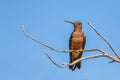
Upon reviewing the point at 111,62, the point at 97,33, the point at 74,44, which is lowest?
the point at 74,44

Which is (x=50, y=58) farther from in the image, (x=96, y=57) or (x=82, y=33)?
(x=82, y=33)

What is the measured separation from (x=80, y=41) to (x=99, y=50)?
8052 millimetres

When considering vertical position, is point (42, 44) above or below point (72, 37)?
above

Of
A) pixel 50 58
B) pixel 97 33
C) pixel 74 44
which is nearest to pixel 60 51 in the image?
pixel 50 58

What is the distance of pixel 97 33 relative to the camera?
7926 mm

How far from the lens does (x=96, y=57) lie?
305 inches

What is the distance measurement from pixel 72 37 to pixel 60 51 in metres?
8.18

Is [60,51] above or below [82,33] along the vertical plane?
above

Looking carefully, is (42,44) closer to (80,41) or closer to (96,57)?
(96,57)

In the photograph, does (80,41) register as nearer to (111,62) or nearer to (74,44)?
(74,44)

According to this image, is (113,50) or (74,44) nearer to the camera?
(113,50)

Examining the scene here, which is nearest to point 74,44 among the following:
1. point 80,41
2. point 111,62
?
point 80,41

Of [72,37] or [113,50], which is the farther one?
[72,37]

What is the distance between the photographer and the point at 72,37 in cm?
1606
